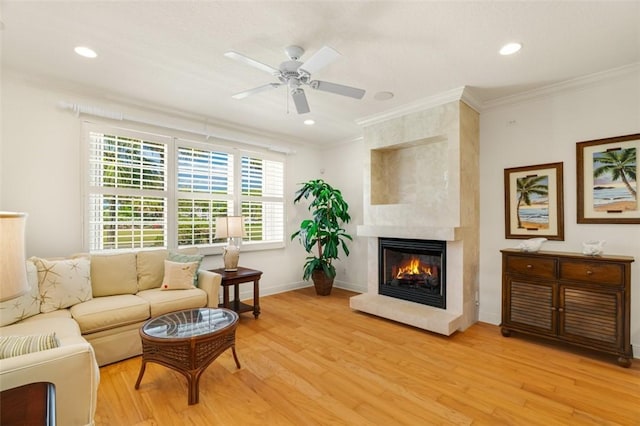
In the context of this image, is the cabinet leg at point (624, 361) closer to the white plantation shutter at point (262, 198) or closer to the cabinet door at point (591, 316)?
the cabinet door at point (591, 316)

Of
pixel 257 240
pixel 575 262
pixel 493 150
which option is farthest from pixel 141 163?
pixel 575 262

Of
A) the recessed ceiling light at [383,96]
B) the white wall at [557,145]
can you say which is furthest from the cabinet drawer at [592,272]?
the recessed ceiling light at [383,96]

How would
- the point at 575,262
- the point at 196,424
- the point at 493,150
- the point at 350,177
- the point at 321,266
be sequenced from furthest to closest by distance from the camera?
the point at 350,177 → the point at 321,266 → the point at 493,150 → the point at 575,262 → the point at 196,424

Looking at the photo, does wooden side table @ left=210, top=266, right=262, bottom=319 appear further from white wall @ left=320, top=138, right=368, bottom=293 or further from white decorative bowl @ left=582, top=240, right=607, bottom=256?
white decorative bowl @ left=582, top=240, right=607, bottom=256

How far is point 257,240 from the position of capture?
5051 mm

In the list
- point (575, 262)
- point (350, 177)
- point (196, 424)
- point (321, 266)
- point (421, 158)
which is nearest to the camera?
point (196, 424)

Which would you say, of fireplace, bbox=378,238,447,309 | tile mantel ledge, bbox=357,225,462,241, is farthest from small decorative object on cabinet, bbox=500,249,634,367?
fireplace, bbox=378,238,447,309

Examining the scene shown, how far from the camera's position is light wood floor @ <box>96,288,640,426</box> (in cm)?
203

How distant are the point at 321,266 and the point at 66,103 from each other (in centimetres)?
391

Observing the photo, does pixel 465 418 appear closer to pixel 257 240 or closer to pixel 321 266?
pixel 321 266

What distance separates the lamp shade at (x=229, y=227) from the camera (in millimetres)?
4074

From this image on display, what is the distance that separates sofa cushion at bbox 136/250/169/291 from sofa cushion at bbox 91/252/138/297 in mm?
59

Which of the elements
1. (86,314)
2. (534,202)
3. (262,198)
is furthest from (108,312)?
(534,202)

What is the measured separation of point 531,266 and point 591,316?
2.05ft
